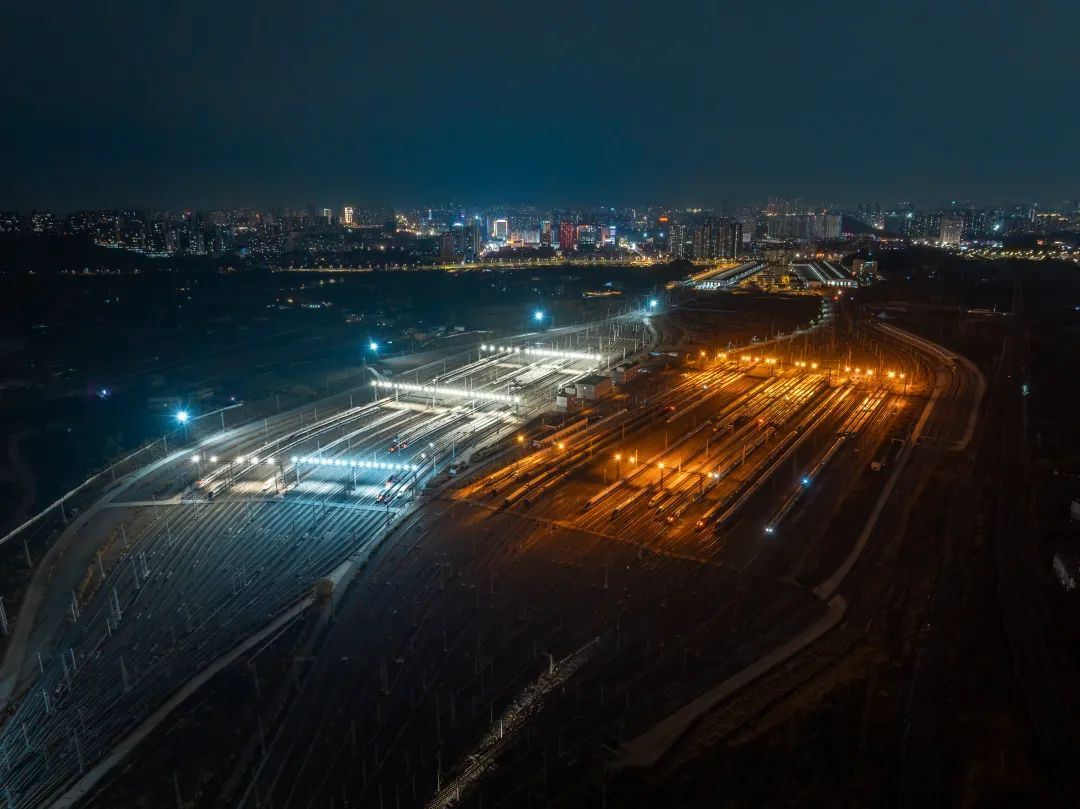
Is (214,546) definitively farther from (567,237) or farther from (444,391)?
(567,237)

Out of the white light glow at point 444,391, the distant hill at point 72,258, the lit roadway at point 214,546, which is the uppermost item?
the distant hill at point 72,258

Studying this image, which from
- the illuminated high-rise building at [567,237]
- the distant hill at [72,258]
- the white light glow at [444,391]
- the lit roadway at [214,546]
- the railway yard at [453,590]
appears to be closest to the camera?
the railway yard at [453,590]

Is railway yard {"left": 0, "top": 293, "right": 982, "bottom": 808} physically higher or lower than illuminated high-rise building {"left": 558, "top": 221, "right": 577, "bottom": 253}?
lower

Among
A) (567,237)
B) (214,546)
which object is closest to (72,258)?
(567,237)

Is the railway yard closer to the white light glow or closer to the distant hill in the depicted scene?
the white light glow

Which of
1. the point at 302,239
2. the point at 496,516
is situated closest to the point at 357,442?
the point at 496,516

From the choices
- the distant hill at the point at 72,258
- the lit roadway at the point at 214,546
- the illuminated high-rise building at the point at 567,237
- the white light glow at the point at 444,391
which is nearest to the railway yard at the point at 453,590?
the lit roadway at the point at 214,546

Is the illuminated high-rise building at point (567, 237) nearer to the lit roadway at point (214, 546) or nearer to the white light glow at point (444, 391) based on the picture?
the white light glow at point (444, 391)

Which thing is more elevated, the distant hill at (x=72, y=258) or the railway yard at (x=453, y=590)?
the distant hill at (x=72, y=258)

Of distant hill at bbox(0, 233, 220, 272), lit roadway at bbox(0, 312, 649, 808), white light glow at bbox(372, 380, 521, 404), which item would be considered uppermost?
distant hill at bbox(0, 233, 220, 272)

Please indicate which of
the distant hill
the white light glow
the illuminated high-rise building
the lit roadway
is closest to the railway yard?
the lit roadway
